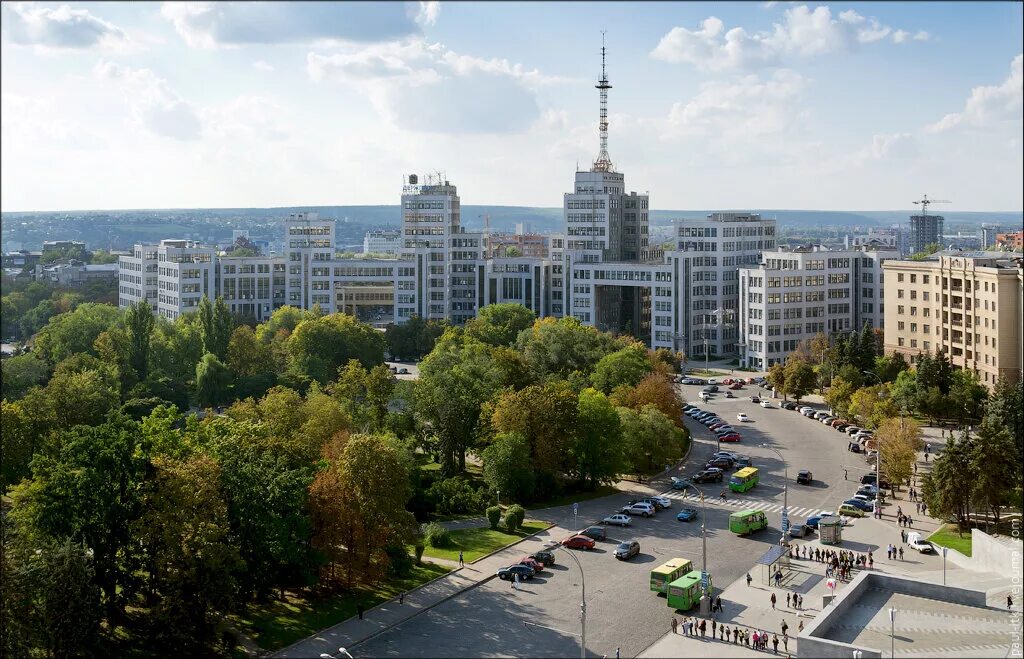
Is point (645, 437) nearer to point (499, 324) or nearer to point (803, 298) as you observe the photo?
point (499, 324)

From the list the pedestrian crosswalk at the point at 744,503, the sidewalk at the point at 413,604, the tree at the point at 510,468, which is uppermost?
the tree at the point at 510,468

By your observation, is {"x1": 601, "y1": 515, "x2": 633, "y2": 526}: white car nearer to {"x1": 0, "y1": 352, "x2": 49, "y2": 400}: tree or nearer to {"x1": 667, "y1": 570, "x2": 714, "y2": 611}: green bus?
{"x1": 667, "y1": 570, "x2": 714, "y2": 611}: green bus

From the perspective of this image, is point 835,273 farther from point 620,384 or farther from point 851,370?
point 620,384

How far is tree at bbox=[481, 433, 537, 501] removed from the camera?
64188 millimetres

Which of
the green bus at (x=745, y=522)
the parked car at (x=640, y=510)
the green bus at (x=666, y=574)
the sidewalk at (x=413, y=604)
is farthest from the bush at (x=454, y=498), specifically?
the green bus at (x=666, y=574)

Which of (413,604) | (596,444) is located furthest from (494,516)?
(413,604)

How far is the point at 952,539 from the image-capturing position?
190 feet

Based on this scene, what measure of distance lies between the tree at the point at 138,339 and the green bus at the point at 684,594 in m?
60.5

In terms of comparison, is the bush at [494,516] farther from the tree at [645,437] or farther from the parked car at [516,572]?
the tree at [645,437]

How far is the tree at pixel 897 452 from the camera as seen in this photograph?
66250mm

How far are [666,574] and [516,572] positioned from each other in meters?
7.71

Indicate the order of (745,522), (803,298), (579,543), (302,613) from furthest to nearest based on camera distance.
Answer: (803,298)
(745,522)
(579,543)
(302,613)

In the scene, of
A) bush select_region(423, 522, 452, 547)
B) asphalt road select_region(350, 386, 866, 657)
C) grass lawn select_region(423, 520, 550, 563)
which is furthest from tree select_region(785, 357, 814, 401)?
bush select_region(423, 522, 452, 547)

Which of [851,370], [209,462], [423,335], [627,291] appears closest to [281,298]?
[423,335]
